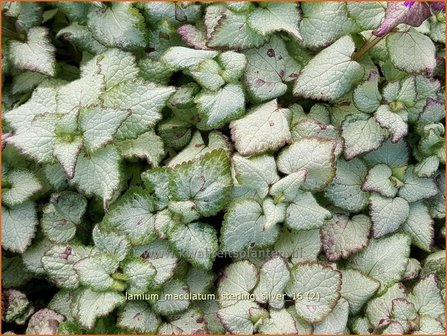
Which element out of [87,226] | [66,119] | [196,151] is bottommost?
[87,226]

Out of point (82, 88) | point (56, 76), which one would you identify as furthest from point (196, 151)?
point (56, 76)

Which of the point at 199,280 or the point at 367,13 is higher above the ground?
the point at 367,13

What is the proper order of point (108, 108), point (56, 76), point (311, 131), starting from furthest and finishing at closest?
point (56, 76), point (311, 131), point (108, 108)

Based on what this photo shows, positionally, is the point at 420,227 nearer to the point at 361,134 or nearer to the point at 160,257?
the point at 361,134

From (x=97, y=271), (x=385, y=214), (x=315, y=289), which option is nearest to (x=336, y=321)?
(x=315, y=289)

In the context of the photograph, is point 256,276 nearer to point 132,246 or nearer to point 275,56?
point 132,246

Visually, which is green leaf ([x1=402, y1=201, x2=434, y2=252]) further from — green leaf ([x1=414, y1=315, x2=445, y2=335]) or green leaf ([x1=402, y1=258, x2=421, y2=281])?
green leaf ([x1=414, y1=315, x2=445, y2=335])

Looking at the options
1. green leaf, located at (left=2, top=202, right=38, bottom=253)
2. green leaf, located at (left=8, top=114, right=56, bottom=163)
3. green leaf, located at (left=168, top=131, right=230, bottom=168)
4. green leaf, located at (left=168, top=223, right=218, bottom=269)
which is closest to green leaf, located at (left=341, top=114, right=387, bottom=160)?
green leaf, located at (left=168, top=131, right=230, bottom=168)
